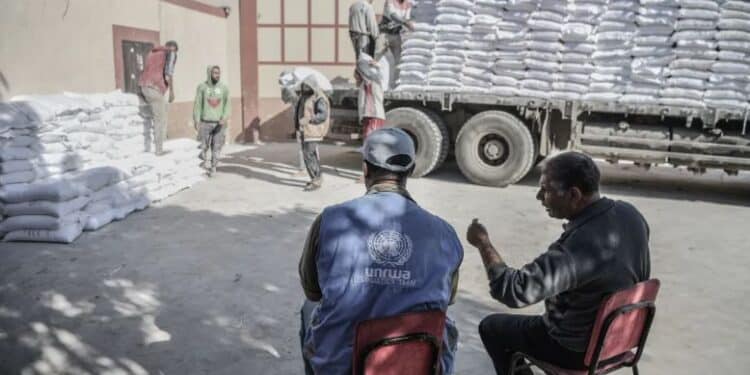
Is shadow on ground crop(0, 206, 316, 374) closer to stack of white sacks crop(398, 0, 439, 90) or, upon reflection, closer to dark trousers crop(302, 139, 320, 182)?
dark trousers crop(302, 139, 320, 182)

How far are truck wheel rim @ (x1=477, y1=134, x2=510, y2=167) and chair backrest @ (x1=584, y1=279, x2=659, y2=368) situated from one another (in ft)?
22.1

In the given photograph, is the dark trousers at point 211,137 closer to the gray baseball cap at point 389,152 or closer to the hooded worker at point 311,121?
the hooded worker at point 311,121

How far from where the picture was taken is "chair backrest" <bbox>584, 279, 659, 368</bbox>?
228cm

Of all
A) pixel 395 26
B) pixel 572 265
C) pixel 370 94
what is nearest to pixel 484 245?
pixel 572 265

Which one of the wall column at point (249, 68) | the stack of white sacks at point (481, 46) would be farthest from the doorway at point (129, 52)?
the stack of white sacks at point (481, 46)

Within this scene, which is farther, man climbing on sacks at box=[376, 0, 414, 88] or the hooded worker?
man climbing on sacks at box=[376, 0, 414, 88]

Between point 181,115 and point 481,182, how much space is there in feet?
18.8

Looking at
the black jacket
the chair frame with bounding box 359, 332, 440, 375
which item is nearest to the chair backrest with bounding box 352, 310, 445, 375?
the chair frame with bounding box 359, 332, 440, 375

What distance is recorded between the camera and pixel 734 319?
14.2ft

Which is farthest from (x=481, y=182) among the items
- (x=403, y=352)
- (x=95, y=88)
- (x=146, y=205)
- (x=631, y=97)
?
(x=403, y=352)

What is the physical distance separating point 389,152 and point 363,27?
7.74m

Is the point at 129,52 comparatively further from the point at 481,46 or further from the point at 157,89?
the point at 481,46

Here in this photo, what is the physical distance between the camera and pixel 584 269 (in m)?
2.36

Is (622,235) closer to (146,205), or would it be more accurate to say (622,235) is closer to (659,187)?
(146,205)
